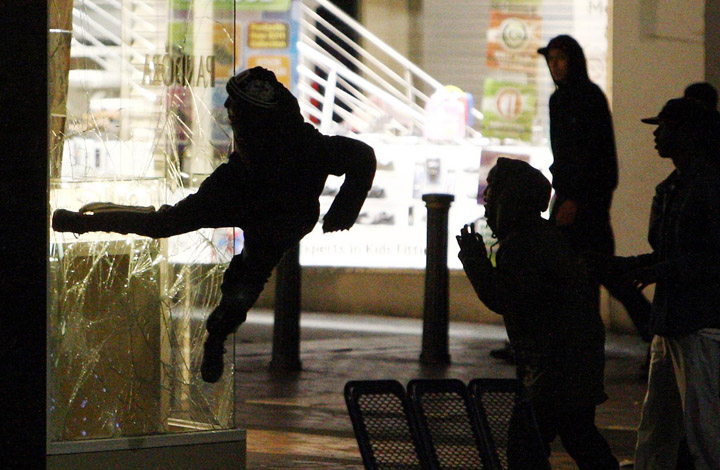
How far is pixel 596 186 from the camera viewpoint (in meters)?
7.46

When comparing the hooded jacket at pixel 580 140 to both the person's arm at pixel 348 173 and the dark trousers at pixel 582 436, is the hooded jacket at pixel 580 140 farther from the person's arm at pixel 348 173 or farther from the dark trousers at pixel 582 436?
the person's arm at pixel 348 173

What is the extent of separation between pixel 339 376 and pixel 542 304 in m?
4.27

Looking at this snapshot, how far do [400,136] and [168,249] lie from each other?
272 inches

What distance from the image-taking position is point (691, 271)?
16.7ft

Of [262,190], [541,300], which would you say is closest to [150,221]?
[262,190]

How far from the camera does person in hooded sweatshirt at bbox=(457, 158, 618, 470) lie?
4.43 m

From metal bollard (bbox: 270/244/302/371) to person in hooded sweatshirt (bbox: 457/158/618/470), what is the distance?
431cm

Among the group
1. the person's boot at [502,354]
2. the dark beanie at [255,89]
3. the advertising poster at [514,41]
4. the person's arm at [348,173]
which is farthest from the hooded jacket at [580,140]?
the dark beanie at [255,89]

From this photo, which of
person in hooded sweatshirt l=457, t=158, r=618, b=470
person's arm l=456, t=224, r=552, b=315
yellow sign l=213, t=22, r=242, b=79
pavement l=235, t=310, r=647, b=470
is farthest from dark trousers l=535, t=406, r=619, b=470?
yellow sign l=213, t=22, r=242, b=79

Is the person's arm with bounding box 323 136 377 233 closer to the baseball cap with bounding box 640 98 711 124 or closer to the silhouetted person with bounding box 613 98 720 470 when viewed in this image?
the silhouetted person with bounding box 613 98 720 470

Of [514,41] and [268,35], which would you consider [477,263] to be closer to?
[514,41]

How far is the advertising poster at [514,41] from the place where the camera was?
1121cm

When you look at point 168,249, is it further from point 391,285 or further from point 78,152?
point 391,285

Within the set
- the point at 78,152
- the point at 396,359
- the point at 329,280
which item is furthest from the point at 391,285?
the point at 78,152
